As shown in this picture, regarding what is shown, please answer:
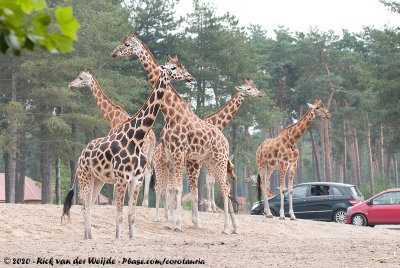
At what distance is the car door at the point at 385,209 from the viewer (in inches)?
725

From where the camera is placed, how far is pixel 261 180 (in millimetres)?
18375

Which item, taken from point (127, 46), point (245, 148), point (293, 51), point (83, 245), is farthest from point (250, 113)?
point (83, 245)

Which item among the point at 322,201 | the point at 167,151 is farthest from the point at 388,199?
the point at 167,151

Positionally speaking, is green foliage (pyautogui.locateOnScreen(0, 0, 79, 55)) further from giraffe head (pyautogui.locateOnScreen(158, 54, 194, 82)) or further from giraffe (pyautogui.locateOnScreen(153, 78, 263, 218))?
giraffe (pyautogui.locateOnScreen(153, 78, 263, 218))

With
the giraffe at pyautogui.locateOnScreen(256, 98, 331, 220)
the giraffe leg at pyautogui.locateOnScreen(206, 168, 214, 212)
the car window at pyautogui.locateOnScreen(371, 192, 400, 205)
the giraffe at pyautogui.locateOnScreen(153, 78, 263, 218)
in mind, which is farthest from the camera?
the car window at pyautogui.locateOnScreen(371, 192, 400, 205)

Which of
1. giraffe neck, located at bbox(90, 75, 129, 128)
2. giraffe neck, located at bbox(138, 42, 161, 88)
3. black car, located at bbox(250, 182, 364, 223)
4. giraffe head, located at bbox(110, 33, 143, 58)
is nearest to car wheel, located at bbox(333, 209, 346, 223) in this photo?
black car, located at bbox(250, 182, 364, 223)

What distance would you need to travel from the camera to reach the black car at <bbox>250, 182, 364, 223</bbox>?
1973 centimetres

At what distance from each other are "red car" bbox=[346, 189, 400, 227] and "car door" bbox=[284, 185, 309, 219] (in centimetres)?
181

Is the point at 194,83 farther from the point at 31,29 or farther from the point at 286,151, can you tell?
the point at 31,29

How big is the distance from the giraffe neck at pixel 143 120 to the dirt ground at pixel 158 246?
1.90m

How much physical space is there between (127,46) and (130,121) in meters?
4.13

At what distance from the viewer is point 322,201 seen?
19.9 meters

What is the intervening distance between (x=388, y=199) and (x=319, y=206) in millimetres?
2431

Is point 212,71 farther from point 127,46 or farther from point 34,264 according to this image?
point 34,264
